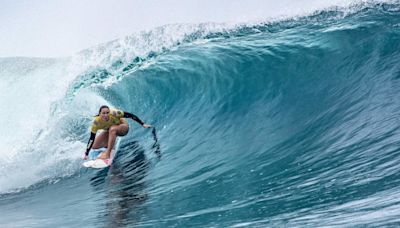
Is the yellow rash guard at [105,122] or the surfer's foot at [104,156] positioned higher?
the yellow rash guard at [105,122]

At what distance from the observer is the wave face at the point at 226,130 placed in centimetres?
535

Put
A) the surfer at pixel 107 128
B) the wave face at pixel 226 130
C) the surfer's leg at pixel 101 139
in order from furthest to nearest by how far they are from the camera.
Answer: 1. the surfer's leg at pixel 101 139
2. the surfer at pixel 107 128
3. the wave face at pixel 226 130

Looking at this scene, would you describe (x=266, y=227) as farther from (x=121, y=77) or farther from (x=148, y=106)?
(x=121, y=77)

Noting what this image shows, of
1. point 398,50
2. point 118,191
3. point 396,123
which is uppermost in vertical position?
point 398,50

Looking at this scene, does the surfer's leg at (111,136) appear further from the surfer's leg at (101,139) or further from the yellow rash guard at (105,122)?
the surfer's leg at (101,139)

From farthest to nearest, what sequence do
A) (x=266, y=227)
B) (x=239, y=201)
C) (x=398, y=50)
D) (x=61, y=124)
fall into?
(x=61, y=124)
(x=398, y=50)
(x=239, y=201)
(x=266, y=227)

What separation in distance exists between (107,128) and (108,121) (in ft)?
0.54

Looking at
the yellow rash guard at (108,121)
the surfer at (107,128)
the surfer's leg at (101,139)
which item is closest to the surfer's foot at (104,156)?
the surfer at (107,128)

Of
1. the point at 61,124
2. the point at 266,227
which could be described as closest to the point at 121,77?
the point at 61,124

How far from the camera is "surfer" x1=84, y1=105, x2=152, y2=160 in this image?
29.1 ft

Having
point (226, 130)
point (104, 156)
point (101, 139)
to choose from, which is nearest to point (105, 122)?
point (101, 139)

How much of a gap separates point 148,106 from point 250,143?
4173 millimetres

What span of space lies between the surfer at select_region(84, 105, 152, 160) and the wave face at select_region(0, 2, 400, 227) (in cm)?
39

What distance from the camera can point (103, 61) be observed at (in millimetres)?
14359
